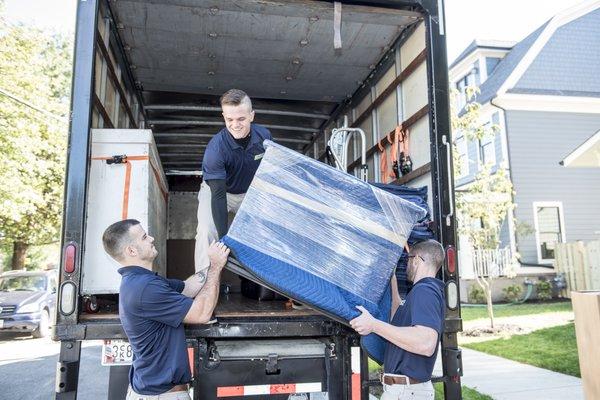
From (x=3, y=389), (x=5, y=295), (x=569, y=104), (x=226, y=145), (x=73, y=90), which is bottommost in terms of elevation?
(x=3, y=389)

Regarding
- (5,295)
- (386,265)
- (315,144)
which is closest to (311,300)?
(386,265)

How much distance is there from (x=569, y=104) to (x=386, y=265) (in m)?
16.0

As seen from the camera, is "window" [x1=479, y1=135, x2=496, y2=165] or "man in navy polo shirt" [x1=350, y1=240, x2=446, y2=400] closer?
"man in navy polo shirt" [x1=350, y1=240, x2=446, y2=400]

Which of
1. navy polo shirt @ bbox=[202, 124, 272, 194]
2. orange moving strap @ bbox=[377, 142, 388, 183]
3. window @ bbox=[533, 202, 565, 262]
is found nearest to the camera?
navy polo shirt @ bbox=[202, 124, 272, 194]

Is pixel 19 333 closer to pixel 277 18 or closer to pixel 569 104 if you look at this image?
pixel 277 18

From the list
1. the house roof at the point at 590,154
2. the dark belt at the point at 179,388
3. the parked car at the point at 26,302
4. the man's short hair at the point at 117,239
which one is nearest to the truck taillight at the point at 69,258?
the man's short hair at the point at 117,239

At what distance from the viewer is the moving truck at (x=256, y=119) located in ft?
8.61

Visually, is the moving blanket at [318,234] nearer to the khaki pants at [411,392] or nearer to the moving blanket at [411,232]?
the khaki pants at [411,392]

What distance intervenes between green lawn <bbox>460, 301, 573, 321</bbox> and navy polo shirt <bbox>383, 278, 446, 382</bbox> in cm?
808

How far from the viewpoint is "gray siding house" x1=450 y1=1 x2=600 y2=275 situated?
592 inches

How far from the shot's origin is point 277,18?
12.1ft

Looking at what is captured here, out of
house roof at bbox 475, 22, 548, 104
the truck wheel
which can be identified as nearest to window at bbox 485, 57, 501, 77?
house roof at bbox 475, 22, 548, 104

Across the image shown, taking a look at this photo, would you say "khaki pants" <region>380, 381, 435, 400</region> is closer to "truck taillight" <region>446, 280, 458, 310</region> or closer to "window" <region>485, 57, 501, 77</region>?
"truck taillight" <region>446, 280, 458, 310</region>

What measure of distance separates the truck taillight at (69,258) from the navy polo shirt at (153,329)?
393mm
